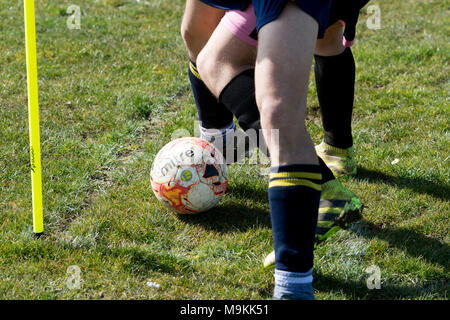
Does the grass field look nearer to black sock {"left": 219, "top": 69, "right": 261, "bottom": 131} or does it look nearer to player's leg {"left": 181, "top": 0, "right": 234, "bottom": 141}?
player's leg {"left": 181, "top": 0, "right": 234, "bottom": 141}

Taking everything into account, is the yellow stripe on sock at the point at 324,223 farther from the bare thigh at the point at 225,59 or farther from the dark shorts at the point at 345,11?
the dark shorts at the point at 345,11

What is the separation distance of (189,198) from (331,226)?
807 millimetres

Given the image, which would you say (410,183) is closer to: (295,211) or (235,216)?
(235,216)

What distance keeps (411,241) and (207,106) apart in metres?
1.40

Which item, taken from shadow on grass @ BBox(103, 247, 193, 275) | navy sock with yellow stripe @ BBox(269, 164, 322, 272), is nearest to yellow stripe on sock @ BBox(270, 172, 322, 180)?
navy sock with yellow stripe @ BBox(269, 164, 322, 272)

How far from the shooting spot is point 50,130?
4.10 m

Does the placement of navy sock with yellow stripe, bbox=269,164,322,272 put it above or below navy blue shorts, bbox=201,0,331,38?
below

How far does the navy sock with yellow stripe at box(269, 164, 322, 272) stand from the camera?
7.07ft

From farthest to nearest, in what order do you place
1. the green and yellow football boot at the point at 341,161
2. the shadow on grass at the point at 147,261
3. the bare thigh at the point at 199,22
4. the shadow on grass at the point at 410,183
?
the green and yellow football boot at the point at 341,161, the shadow on grass at the point at 410,183, the bare thigh at the point at 199,22, the shadow on grass at the point at 147,261

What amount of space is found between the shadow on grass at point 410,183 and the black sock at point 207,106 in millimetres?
926

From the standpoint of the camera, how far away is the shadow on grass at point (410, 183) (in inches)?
131

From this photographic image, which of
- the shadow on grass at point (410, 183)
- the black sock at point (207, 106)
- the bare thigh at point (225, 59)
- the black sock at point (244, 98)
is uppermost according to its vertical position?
the bare thigh at point (225, 59)

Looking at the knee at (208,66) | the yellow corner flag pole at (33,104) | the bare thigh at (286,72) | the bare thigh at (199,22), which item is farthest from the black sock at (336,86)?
the yellow corner flag pole at (33,104)

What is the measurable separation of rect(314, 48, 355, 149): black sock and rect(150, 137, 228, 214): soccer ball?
766mm
